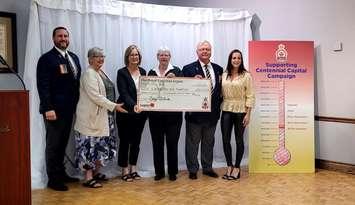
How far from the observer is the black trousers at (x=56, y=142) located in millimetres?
3879

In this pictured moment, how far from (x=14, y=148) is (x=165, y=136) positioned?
6.09 ft

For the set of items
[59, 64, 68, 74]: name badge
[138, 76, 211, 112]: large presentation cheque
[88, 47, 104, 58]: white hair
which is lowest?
[138, 76, 211, 112]: large presentation cheque

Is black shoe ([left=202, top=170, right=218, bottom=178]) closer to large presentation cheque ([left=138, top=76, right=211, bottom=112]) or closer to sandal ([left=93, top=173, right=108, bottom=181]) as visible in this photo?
large presentation cheque ([left=138, top=76, right=211, bottom=112])

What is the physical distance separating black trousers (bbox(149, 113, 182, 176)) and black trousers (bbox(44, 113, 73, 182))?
0.86 m

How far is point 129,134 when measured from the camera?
427 cm

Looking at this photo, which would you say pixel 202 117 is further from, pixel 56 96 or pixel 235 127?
pixel 56 96

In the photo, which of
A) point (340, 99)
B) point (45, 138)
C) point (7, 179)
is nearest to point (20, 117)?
point (7, 179)

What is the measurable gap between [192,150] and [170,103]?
1.93ft

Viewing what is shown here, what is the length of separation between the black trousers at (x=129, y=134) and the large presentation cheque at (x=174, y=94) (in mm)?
210

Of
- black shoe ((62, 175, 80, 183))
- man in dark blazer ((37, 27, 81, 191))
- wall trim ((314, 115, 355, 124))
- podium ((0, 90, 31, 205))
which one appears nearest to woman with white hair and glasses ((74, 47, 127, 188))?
man in dark blazer ((37, 27, 81, 191))

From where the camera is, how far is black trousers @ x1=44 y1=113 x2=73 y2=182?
3.88m

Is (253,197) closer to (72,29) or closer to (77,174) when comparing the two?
(77,174)

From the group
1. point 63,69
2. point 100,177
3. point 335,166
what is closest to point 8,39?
point 63,69

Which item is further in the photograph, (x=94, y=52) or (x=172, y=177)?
(x=172, y=177)
